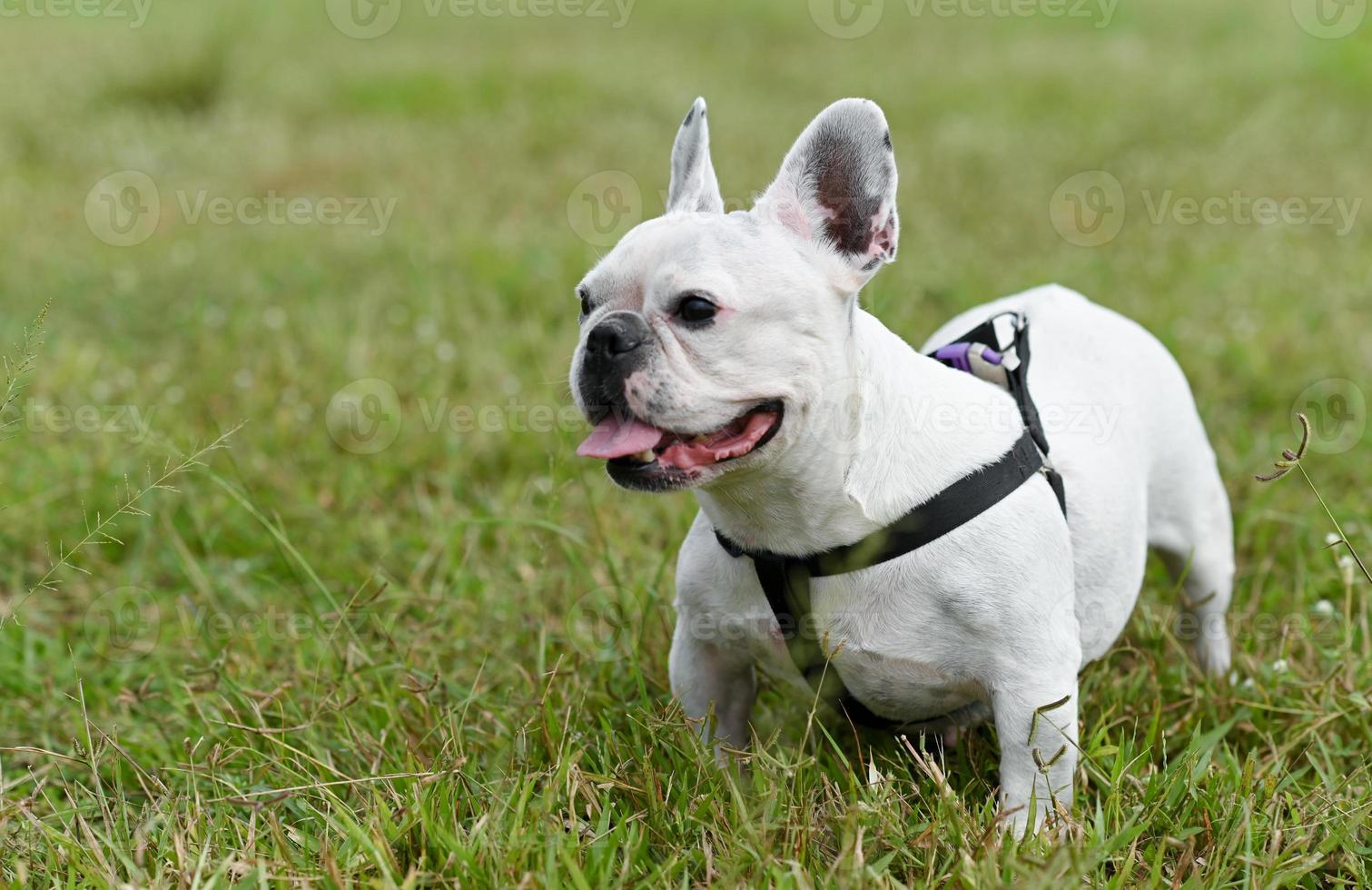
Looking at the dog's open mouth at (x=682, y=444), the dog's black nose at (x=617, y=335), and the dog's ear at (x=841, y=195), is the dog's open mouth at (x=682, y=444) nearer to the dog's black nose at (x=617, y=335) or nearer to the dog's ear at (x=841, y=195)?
the dog's black nose at (x=617, y=335)

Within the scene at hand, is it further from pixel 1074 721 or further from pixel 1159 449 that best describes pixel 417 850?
pixel 1159 449

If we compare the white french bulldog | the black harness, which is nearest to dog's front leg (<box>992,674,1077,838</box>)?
the white french bulldog

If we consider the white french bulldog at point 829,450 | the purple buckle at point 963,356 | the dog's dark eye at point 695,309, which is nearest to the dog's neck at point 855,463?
the white french bulldog at point 829,450

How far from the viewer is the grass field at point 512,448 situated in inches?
91.2

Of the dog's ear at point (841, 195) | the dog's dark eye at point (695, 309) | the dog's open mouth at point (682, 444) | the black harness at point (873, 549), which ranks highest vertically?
the dog's ear at point (841, 195)

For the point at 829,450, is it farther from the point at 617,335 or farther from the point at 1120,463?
the point at 1120,463

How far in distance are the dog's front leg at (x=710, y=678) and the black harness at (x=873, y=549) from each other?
21 cm

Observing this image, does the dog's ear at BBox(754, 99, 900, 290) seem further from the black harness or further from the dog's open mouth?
the black harness

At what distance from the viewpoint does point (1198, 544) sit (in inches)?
129

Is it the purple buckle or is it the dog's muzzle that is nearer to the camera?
the dog's muzzle

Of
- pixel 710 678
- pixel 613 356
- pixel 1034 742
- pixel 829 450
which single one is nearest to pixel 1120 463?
pixel 1034 742

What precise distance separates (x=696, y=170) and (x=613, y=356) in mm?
634

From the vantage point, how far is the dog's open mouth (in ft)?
7.30

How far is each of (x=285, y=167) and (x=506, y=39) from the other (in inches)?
165
